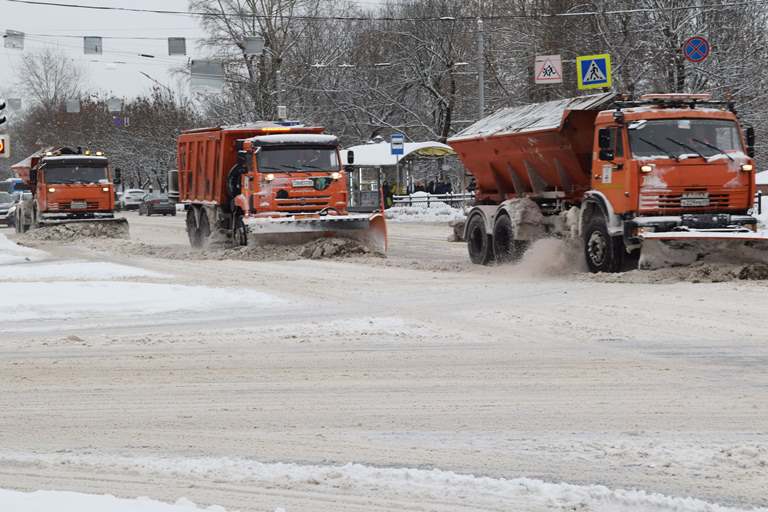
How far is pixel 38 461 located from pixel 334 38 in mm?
66570

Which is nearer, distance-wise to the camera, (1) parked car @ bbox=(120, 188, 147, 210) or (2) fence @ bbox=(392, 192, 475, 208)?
(2) fence @ bbox=(392, 192, 475, 208)

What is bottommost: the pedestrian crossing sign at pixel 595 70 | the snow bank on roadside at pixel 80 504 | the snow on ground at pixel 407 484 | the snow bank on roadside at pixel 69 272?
the snow on ground at pixel 407 484

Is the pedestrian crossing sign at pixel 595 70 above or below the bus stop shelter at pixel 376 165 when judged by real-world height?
above

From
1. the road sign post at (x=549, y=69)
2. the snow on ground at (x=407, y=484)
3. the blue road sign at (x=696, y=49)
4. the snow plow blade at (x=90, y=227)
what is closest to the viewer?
the snow on ground at (x=407, y=484)

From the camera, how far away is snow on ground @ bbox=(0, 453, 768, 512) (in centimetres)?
582

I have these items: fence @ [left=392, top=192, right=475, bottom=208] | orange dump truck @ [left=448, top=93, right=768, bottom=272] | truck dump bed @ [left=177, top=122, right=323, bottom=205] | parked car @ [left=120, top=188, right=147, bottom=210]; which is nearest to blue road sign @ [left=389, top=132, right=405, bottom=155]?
fence @ [left=392, top=192, right=475, bottom=208]

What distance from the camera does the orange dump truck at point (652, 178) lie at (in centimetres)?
1747

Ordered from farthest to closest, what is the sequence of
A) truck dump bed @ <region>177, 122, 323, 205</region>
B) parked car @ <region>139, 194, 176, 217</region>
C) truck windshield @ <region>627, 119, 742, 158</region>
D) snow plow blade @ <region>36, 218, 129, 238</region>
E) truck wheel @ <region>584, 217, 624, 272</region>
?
parked car @ <region>139, 194, 176, 217</region> < snow plow blade @ <region>36, 218, 129, 238</region> < truck dump bed @ <region>177, 122, 323, 205</region> < truck wheel @ <region>584, 217, 624, 272</region> < truck windshield @ <region>627, 119, 742, 158</region>

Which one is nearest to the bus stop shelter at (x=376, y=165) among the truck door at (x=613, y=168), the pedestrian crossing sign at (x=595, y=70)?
the pedestrian crossing sign at (x=595, y=70)

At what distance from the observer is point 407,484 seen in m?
6.24

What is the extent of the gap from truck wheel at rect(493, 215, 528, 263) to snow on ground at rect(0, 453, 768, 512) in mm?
15226

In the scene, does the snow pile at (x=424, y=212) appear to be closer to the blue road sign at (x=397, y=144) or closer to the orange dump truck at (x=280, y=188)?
the blue road sign at (x=397, y=144)

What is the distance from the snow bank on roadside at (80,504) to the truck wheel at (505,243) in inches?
638

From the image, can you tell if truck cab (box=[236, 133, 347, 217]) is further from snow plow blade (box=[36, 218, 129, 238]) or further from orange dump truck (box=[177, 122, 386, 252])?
snow plow blade (box=[36, 218, 129, 238])
